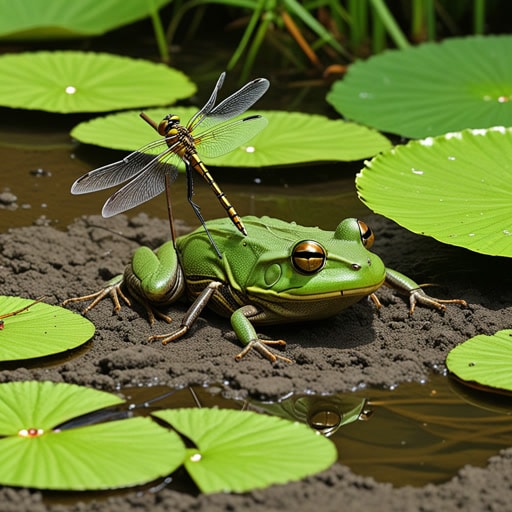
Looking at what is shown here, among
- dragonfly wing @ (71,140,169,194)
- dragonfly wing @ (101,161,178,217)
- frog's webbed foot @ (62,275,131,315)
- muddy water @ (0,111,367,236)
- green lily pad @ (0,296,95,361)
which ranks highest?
dragonfly wing @ (71,140,169,194)

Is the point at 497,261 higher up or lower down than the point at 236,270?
lower down

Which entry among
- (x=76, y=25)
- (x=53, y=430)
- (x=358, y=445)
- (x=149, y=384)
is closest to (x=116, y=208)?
(x=149, y=384)

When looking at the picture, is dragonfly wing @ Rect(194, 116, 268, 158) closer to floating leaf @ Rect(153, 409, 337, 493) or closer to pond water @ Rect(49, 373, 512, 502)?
pond water @ Rect(49, 373, 512, 502)

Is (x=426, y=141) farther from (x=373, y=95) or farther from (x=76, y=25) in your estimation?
(x=76, y=25)

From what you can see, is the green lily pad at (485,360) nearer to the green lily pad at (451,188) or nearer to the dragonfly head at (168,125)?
the green lily pad at (451,188)

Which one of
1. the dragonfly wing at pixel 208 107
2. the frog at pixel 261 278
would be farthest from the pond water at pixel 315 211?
the dragonfly wing at pixel 208 107

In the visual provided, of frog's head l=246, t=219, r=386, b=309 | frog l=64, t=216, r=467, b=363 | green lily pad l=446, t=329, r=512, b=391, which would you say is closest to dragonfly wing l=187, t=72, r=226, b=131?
frog l=64, t=216, r=467, b=363
